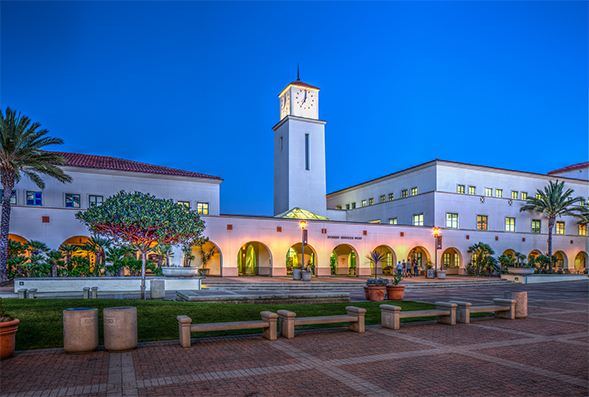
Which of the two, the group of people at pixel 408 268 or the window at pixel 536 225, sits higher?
the window at pixel 536 225

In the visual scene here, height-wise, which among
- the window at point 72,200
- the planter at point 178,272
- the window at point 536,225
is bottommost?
the planter at point 178,272

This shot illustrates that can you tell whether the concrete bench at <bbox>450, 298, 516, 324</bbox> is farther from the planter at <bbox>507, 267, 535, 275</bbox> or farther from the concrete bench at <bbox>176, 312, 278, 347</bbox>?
the planter at <bbox>507, 267, 535, 275</bbox>

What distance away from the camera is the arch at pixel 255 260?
111 ft

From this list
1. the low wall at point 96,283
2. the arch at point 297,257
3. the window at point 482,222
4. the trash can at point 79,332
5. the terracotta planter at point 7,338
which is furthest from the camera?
the window at point 482,222

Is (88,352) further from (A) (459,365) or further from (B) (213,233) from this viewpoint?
(B) (213,233)

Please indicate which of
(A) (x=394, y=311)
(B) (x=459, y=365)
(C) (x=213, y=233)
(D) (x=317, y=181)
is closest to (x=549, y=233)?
(D) (x=317, y=181)

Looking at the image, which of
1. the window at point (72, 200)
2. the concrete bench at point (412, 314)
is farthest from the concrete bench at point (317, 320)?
the window at point (72, 200)

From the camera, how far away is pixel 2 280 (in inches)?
939

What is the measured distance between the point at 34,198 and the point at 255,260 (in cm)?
1710

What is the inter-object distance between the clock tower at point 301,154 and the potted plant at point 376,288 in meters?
23.7

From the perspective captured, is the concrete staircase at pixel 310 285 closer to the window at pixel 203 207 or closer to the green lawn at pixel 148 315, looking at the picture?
the green lawn at pixel 148 315

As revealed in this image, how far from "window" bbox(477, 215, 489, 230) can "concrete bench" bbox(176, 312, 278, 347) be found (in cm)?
3616

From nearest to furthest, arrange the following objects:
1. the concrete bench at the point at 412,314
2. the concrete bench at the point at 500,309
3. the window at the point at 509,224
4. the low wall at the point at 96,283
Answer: the concrete bench at the point at 412,314, the concrete bench at the point at 500,309, the low wall at the point at 96,283, the window at the point at 509,224

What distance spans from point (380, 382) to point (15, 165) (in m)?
25.9
